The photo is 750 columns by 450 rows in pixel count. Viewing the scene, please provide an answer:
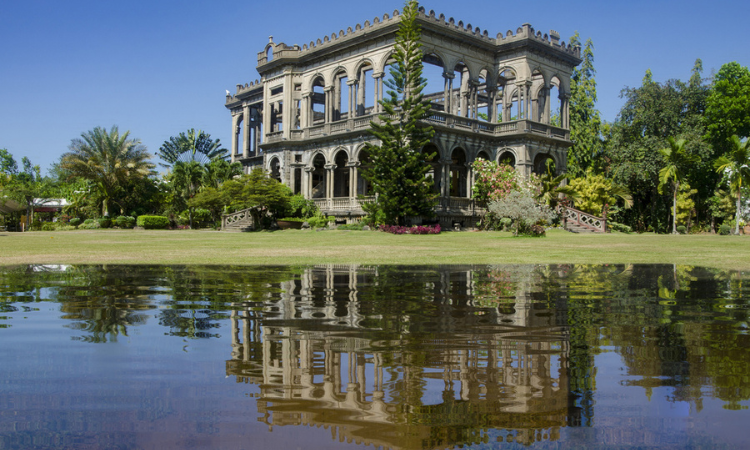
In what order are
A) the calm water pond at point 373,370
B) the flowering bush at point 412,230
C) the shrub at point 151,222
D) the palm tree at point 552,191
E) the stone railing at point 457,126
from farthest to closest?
the shrub at point 151,222, the stone railing at point 457,126, the palm tree at point 552,191, the flowering bush at point 412,230, the calm water pond at point 373,370

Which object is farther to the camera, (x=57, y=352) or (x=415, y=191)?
(x=415, y=191)

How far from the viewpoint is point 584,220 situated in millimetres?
33969

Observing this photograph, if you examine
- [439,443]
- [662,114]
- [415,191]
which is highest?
[662,114]

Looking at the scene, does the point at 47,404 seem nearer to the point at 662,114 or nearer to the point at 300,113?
the point at 300,113

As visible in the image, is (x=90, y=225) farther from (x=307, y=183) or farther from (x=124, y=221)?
(x=307, y=183)

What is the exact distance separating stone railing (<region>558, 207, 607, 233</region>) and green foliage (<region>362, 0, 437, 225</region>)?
7.87 meters

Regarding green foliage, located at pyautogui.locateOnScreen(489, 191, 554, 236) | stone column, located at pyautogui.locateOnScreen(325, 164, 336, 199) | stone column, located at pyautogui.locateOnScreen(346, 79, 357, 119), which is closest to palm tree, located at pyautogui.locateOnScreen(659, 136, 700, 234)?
green foliage, located at pyautogui.locateOnScreen(489, 191, 554, 236)

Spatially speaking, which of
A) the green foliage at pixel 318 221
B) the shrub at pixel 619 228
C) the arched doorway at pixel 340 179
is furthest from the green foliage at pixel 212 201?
the shrub at pixel 619 228

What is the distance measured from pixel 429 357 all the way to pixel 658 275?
705cm

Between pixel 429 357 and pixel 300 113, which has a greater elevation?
pixel 300 113

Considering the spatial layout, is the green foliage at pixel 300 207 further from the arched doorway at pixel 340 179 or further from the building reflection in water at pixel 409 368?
the building reflection in water at pixel 409 368

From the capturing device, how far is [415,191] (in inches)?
1256

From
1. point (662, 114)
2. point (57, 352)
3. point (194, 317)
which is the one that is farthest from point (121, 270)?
point (662, 114)

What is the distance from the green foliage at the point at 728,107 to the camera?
43062 millimetres
